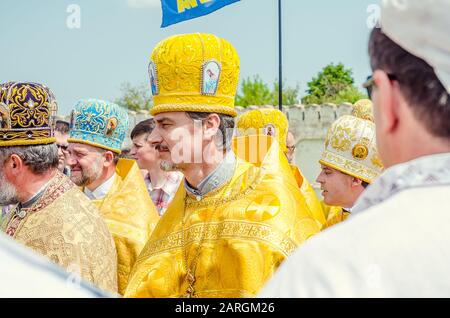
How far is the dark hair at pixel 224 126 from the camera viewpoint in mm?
4387

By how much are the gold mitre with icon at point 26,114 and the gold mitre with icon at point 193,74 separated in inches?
21.3

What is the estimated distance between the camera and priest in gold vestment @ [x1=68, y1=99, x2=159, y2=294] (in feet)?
18.4

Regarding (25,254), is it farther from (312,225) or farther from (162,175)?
(162,175)

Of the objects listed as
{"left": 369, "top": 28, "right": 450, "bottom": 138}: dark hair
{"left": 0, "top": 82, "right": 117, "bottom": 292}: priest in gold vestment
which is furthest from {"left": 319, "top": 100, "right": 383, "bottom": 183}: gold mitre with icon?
{"left": 369, "top": 28, "right": 450, "bottom": 138}: dark hair

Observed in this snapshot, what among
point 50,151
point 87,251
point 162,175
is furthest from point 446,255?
point 162,175

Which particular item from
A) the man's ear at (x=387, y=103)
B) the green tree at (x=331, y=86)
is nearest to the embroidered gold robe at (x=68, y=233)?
the man's ear at (x=387, y=103)

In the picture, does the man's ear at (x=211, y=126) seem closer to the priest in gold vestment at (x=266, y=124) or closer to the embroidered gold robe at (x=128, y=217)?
the embroidered gold robe at (x=128, y=217)

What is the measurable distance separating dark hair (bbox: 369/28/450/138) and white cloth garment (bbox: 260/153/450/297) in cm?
19

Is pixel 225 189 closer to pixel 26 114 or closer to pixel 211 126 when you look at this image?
pixel 211 126

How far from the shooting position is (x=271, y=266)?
402cm

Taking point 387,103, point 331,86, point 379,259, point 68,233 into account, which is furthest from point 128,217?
point 331,86

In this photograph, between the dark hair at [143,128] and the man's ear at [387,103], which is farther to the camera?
the dark hair at [143,128]

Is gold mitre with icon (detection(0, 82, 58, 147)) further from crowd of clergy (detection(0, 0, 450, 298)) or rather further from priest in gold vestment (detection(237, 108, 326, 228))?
priest in gold vestment (detection(237, 108, 326, 228))
